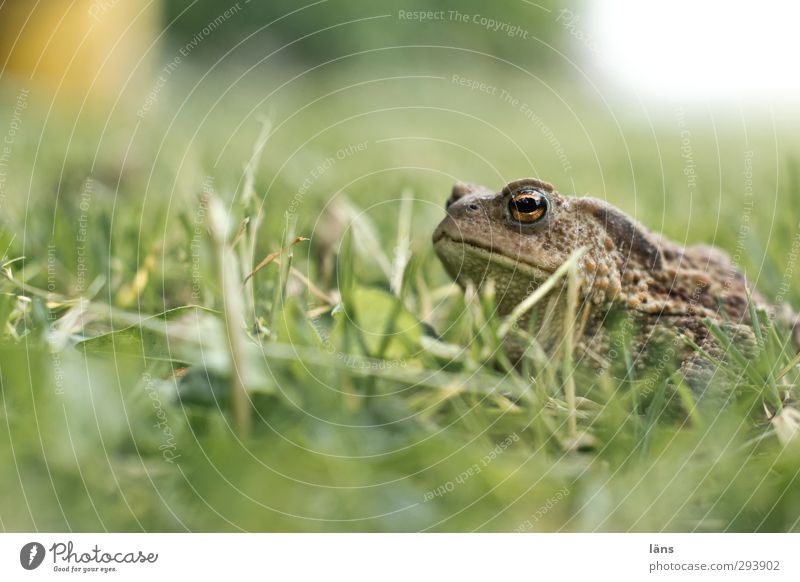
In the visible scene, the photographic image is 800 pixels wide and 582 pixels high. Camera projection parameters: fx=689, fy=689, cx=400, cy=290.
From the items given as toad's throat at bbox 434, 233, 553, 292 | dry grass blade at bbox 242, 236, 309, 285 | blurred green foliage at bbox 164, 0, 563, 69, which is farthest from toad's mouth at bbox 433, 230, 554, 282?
blurred green foliage at bbox 164, 0, 563, 69

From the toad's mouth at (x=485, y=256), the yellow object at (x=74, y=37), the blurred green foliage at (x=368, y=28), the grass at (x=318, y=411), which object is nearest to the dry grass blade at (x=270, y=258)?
the grass at (x=318, y=411)

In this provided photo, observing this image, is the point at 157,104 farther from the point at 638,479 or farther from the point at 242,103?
the point at 638,479

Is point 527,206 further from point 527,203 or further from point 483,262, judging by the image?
point 483,262
